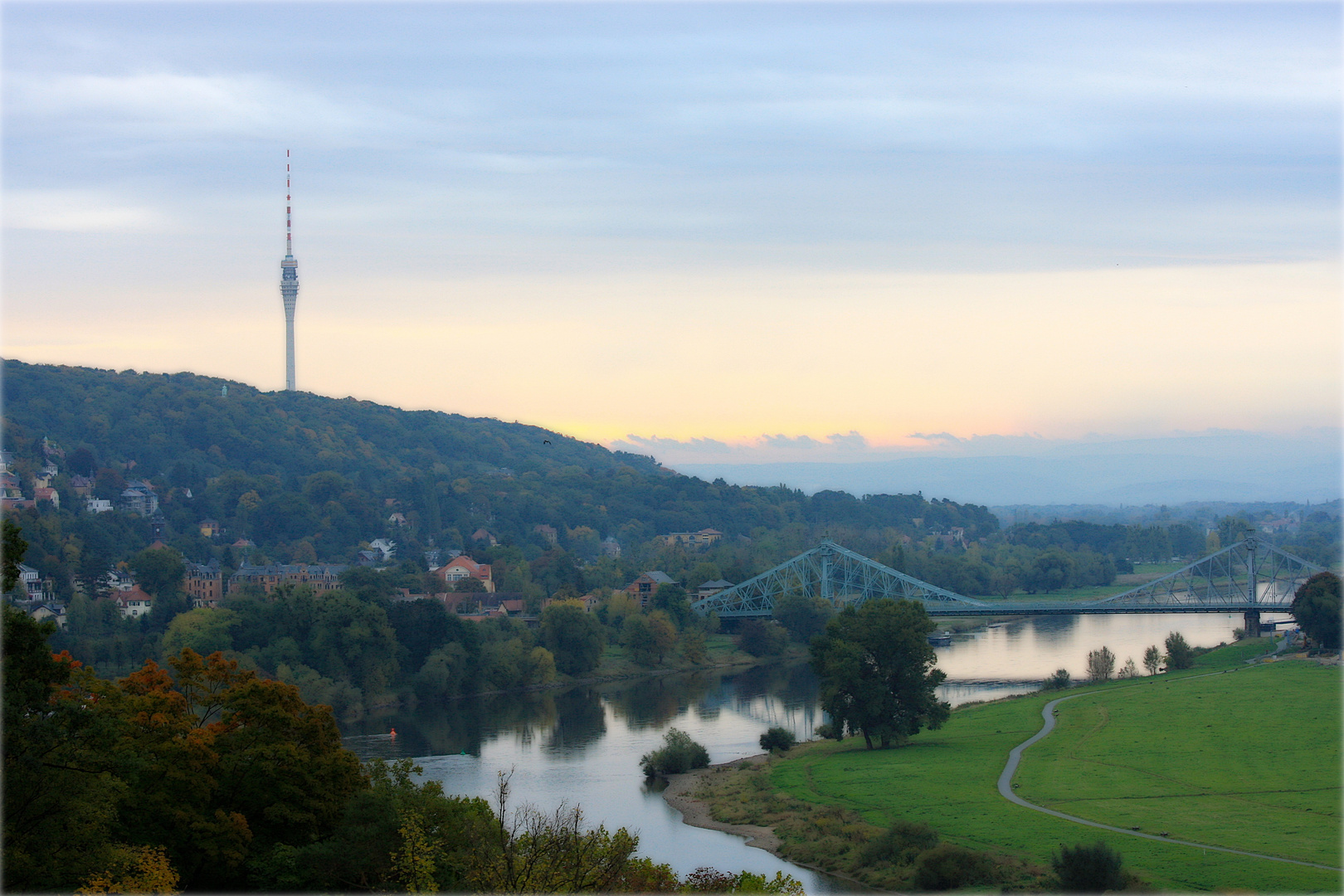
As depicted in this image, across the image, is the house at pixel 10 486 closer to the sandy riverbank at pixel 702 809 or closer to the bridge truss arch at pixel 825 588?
the bridge truss arch at pixel 825 588

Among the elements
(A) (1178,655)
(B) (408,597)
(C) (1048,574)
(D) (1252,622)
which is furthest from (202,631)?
(C) (1048,574)

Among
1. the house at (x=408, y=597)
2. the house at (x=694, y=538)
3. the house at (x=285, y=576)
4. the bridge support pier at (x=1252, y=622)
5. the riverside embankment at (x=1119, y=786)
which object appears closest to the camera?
the riverside embankment at (x=1119, y=786)

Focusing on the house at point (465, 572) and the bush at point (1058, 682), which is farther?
the house at point (465, 572)

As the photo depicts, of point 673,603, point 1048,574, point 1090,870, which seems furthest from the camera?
point 1048,574

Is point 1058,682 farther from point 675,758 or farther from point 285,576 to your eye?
point 285,576

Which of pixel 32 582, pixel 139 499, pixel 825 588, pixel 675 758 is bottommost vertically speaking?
pixel 675 758

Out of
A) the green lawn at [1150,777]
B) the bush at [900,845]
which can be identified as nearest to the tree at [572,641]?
the green lawn at [1150,777]

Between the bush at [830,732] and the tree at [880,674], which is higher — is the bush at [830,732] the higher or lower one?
the lower one
